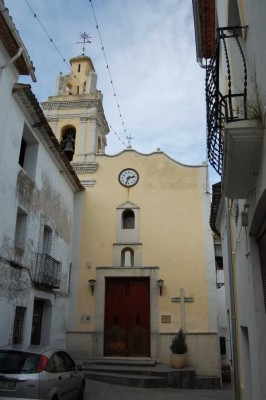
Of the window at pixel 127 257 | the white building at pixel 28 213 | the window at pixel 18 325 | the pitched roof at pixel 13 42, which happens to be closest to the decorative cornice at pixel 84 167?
the white building at pixel 28 213

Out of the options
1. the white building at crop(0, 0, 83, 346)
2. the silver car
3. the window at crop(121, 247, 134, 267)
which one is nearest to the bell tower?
the white building at crop(0, 0, 83, 346)

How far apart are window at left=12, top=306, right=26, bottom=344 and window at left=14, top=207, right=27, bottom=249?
185 cm

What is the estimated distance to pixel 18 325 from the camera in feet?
37.3

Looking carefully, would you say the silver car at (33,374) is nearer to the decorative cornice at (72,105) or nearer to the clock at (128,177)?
the clock at (128,177)

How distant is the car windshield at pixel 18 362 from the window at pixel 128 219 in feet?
34.7

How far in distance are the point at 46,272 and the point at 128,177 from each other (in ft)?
22.5

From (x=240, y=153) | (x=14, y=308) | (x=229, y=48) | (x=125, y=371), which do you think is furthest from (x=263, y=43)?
(x=125, y=371)

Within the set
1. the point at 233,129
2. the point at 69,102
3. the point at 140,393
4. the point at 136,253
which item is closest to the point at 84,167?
the point at 69,102

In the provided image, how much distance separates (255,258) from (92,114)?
15.0 meters

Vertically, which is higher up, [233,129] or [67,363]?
[233,129]

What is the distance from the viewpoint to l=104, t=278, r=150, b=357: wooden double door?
51.7 feet

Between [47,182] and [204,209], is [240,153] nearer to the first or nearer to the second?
[47,182]

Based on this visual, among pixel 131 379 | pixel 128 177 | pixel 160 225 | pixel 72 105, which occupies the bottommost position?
pixel 131 379

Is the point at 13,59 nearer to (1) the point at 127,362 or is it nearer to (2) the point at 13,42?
(2) the point at 13,42
